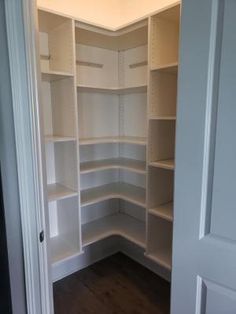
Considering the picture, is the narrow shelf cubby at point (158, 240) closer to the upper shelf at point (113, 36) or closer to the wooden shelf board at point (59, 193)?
the wooden shelf board at point (59, 193)

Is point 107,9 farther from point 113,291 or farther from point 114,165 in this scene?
point 113,291

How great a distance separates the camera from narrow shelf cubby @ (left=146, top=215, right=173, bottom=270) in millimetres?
2195

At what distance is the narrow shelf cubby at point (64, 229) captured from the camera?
7.16ft

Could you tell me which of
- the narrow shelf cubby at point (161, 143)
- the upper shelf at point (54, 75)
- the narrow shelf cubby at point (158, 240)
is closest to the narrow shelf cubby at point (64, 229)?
the narrow shelf cubby at point (158, 240)

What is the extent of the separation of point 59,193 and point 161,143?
3.20 feet

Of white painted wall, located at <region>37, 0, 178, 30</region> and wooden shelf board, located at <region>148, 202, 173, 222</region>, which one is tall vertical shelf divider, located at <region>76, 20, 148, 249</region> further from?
white painted wall, located at <region>37, 0, 178, 30</region>

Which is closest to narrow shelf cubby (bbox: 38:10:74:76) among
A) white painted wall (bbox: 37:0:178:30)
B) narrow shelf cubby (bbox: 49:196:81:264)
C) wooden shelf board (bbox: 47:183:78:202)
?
white painted wall (bbox: 37:0:178:30)

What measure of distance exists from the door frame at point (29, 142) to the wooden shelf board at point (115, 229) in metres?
0.99

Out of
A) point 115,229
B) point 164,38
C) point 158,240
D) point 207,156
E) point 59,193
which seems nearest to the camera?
point 207,156

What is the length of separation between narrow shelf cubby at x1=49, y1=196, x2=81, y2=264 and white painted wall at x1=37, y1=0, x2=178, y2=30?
163 centimetres

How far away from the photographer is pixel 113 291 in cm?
221

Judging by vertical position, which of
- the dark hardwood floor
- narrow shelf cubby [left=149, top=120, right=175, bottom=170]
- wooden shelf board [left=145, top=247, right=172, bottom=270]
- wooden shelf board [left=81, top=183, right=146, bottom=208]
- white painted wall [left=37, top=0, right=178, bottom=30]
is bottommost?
the dark hardwood floor

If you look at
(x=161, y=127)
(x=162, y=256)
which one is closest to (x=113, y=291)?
(x=162, y=256)

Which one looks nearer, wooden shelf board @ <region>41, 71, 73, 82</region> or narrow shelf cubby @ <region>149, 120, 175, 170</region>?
wooden shelf board @ <region>41, 71, 73, 82</region>
